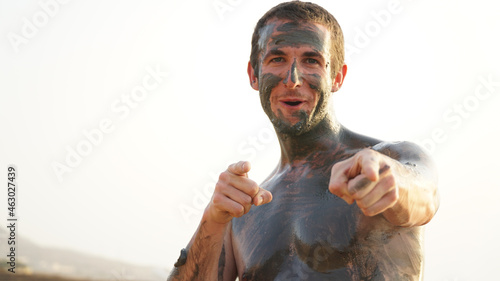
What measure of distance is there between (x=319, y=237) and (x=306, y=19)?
154 cm

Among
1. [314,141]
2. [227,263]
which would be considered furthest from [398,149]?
[227,263]

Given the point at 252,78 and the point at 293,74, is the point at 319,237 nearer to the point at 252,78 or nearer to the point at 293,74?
the point at 293,74

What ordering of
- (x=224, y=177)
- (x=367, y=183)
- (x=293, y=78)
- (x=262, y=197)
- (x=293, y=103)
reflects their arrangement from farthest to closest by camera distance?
(x=293, y=103), (x=293, y=78), (x=224, y=177), (x=262, y=197), (x=367, y=183)

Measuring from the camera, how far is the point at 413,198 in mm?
2748

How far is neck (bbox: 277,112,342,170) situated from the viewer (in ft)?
13.7

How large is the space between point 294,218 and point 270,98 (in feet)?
2.82

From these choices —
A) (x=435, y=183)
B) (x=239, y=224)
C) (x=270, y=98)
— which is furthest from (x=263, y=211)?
A: (x=435, y=183)

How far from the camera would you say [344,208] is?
12.2 ft

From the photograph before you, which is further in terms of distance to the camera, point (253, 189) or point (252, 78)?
point (252, 78)

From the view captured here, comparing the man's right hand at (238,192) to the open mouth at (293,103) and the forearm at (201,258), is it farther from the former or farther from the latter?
the open mouth at (293,103)

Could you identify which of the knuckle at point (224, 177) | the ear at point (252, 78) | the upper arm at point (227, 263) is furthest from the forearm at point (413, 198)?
the ear at point (252, 78)

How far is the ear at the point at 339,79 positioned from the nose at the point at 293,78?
411 millimetres

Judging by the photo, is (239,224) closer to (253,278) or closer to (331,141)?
(253,278)

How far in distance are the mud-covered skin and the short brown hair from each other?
594 mm
